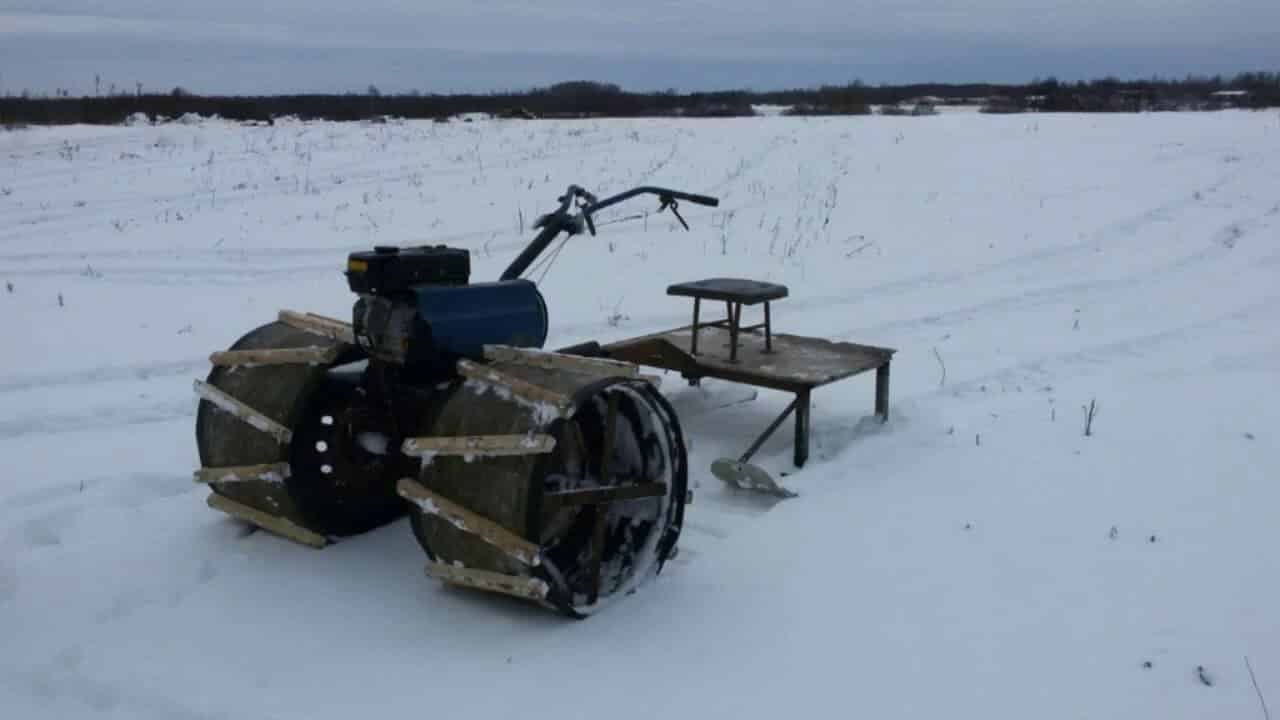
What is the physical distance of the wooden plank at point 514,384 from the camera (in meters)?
3.72

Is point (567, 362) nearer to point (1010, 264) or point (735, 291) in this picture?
point (735, 291)

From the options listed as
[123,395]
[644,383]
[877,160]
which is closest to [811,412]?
[644,383]

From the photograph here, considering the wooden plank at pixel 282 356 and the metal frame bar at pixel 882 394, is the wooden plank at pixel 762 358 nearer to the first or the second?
the metal frame bar at pixel 882 394

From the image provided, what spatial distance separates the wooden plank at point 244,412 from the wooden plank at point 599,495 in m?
1.17

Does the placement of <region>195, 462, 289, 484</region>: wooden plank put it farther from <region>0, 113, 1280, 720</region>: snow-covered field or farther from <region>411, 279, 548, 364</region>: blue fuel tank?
<region>411, 279, 548, 364</region>: blue fuel tank

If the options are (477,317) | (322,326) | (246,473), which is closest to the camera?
(477,317)

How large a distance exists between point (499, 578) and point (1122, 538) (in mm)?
2825

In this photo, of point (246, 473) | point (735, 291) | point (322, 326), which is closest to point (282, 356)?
point (322, 326)

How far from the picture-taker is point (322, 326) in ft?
15.2

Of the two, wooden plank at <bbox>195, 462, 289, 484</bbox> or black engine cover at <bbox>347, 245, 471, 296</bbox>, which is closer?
black engine cover at <bbox>347, 245, 471, 296</bbox>

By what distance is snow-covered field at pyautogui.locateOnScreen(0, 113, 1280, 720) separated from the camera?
3.60 meters

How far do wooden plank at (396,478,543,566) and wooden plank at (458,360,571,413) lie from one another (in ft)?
1.52

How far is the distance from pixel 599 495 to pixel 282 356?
158 centimetres

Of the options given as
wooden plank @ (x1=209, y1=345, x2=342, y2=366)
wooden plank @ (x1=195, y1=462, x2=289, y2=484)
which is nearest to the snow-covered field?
wooden plank @ (x1=195, y1=462, x2=289, y2=484)
